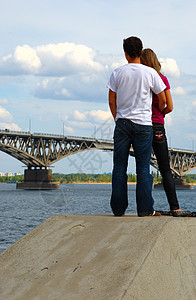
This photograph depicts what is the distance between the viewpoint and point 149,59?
5.16 meters

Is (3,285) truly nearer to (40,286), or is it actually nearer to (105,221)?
(40,286)

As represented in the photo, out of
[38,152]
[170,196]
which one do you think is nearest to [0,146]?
[38,152]

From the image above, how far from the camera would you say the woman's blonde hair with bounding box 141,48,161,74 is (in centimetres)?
515

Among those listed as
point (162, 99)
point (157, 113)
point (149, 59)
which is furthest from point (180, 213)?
point (149, 59)

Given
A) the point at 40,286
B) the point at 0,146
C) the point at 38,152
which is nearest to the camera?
the point at 40,286

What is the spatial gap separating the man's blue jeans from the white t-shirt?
10 cm

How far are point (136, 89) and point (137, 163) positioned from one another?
0.80 meters

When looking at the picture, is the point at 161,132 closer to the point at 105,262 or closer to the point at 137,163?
the point at 137,163

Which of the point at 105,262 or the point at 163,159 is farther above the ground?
the point at 163,159

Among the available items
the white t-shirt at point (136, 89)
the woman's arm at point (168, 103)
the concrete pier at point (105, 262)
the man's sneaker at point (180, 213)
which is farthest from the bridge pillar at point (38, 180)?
the concrete pier at point (105, 262)

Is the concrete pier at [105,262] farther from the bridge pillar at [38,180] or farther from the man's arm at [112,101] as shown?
the bridge pillar at [38,180]

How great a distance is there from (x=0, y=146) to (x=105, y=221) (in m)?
73.2

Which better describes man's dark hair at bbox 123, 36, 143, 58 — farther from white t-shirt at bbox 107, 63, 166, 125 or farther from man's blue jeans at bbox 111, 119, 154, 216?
man's blue jeans at bbox 111, 119, 154, 216

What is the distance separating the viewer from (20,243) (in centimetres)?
438
